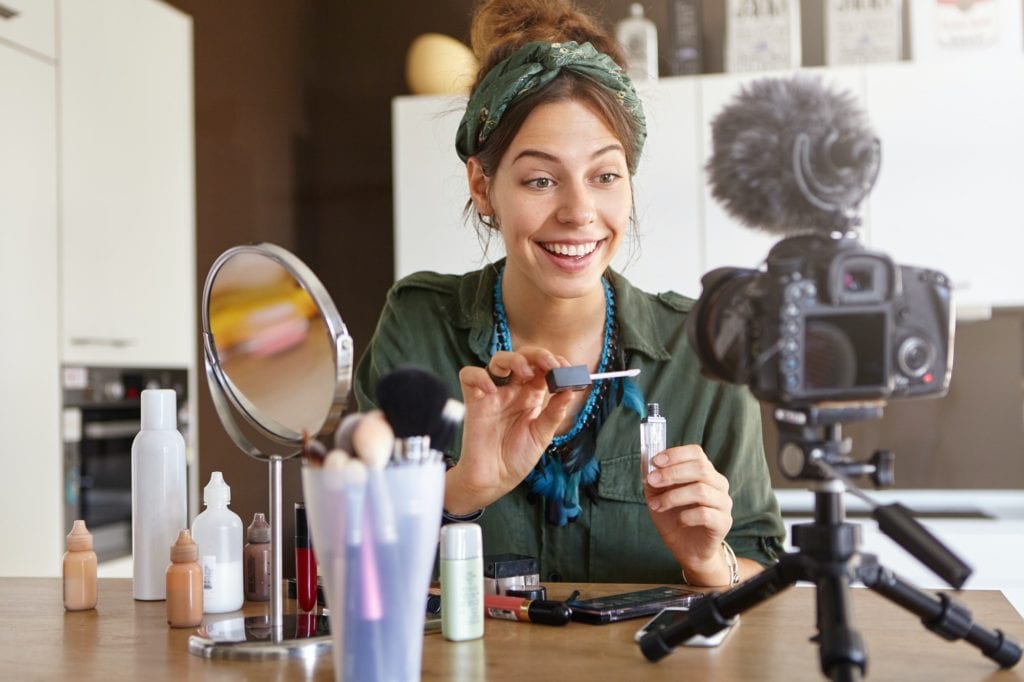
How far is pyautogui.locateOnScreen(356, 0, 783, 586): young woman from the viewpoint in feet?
5.03

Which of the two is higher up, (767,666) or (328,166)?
(328,166)

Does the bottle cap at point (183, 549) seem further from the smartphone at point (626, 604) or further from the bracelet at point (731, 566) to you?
the bracelet at point (731, 566)

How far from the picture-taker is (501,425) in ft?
4.38

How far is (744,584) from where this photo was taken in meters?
0.90

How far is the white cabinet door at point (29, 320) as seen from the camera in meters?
2.33

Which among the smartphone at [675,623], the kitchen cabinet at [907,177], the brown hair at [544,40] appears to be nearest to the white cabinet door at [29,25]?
the kitchen cabinet at [907,177]

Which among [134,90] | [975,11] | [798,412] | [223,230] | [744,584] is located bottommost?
[744,584]

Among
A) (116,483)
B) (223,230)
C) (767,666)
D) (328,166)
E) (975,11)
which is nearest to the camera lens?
(767,666)

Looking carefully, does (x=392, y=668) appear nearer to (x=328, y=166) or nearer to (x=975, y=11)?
(x=975, y=11)

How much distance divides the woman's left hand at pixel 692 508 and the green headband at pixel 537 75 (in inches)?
22.9

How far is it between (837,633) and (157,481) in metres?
0.75

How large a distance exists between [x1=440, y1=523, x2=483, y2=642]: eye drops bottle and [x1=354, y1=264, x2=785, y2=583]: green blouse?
530mm

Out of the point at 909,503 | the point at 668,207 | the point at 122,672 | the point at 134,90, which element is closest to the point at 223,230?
the point at 134,90

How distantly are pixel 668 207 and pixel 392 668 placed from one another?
2.60 metres
